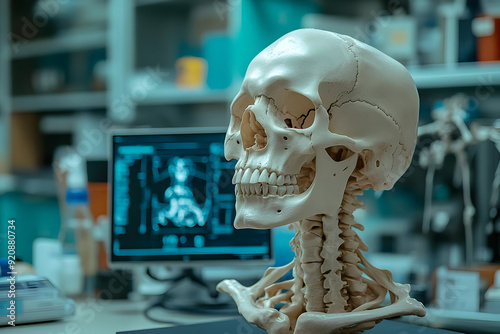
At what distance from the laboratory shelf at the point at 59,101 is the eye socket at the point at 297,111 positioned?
2086 millimetres

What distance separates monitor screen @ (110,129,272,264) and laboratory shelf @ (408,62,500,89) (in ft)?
2.54

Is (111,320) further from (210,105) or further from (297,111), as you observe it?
(210,105)

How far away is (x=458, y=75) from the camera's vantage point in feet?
6.20

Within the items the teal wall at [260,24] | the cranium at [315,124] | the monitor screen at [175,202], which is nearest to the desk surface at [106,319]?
the monitor screen at [175,202]

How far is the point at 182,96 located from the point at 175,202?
1.14 meters

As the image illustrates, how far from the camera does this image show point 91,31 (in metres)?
3.24

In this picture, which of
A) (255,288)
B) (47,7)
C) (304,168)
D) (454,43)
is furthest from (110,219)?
(47,7)

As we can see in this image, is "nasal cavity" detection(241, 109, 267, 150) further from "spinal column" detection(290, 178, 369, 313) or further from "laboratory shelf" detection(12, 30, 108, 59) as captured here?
"laboratory shelf" detection(12, 30, 108, 59)

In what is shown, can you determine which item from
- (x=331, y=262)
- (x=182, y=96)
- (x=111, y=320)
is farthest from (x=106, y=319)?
(x=182, y=96)

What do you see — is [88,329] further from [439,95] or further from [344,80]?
[439,95]

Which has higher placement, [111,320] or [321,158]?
[321,158]

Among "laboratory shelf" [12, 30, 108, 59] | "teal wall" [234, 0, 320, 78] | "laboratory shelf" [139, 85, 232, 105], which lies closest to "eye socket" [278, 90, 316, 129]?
"teal wall" [234, 0, 320, 78]

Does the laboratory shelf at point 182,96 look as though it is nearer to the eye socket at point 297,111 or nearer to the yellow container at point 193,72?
the yellow container at point 193,72

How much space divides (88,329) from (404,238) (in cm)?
109
